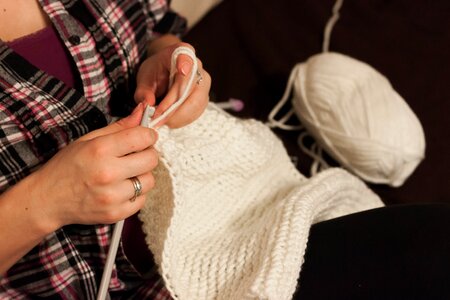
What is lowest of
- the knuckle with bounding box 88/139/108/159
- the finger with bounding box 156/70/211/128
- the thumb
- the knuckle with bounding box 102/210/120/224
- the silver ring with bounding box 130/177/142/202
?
the knuckle with bounding box 102/210/120/224

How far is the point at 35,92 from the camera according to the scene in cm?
55

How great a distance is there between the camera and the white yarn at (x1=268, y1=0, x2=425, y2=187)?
0.85 metres

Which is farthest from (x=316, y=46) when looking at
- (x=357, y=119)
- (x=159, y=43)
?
(x=159, y=43)

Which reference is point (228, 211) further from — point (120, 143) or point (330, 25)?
point (330, 25)

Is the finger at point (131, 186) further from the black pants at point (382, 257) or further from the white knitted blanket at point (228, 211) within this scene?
the black pants at point (382, 257)

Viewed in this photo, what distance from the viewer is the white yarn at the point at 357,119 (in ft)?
2.80

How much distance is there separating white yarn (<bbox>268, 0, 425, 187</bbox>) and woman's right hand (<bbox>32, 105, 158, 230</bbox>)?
0.44 meters

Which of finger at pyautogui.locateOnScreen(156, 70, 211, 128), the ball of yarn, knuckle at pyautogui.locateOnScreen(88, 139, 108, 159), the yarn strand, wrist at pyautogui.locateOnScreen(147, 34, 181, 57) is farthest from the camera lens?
the yarn strand

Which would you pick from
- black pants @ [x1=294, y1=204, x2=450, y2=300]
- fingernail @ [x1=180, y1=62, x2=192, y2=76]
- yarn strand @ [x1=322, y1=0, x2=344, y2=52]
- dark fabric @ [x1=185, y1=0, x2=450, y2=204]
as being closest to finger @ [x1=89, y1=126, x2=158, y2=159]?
fingernail @ [x1=180, y1=62, x2=192, y2=76]

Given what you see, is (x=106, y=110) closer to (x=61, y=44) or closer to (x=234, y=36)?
(x=61, y=44)

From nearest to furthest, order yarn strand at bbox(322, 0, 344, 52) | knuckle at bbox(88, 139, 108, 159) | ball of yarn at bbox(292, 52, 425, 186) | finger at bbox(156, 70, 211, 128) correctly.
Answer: knuckle at bbox(88, 139, 108, 159) → finger at bbox(156, 70, 211, 128) → ball of yarn at bbox(292, 52, 425, 186) → yarn strand at bbox(322, 0, 344, 52)

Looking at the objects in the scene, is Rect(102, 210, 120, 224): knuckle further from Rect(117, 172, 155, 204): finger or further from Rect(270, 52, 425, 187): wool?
Rect(270, 52, 425, 187): wool

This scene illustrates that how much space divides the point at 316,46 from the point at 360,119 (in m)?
0.22

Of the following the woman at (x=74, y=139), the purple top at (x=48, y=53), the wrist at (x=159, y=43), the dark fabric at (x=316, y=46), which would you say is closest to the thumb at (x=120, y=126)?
the woman at (x=74, y=139)
